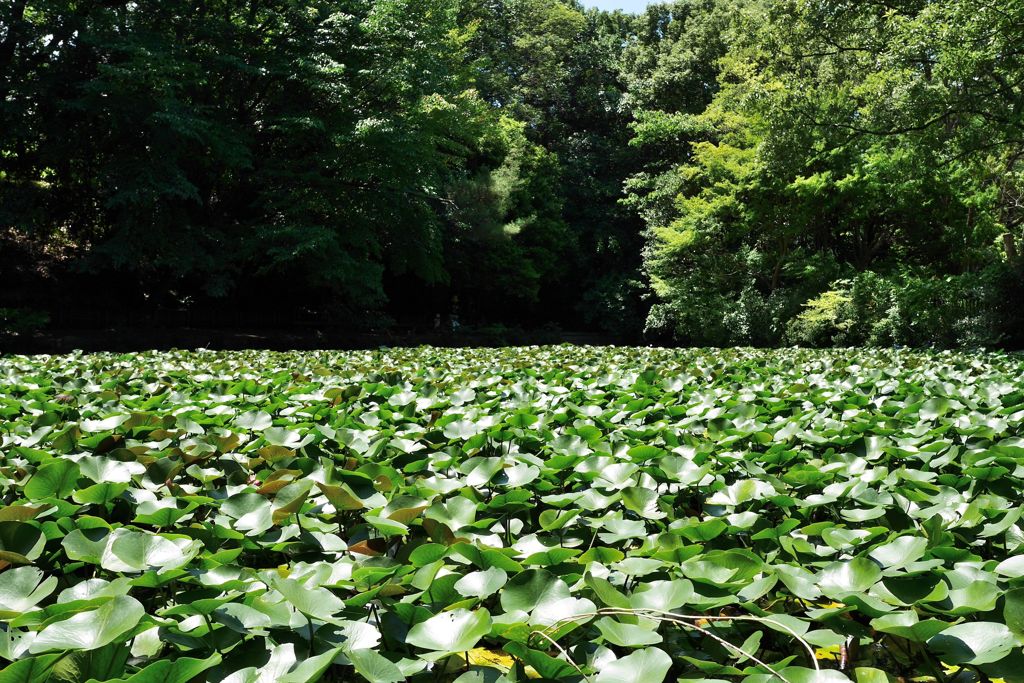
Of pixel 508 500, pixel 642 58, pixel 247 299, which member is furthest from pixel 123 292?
pixel 642 58

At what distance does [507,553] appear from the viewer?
1101 mm

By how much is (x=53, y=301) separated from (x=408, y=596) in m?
18.9

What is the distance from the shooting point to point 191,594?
3.24 feet

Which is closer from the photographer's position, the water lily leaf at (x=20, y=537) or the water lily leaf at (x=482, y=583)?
the water lily leaf at (x=482, y=583)

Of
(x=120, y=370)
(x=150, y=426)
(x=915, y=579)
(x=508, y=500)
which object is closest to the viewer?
(x=915, y=579)

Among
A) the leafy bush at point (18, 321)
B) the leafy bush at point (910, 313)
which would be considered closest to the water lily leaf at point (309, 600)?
the leafy bush at point (910, 313)

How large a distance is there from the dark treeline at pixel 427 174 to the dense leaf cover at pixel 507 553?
11.6 m

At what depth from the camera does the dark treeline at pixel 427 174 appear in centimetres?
1355

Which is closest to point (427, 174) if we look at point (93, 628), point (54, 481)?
point (54, 481)

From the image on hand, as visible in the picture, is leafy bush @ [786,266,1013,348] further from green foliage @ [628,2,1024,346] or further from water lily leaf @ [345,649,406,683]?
water lily leaf @ [345,649,406,683]

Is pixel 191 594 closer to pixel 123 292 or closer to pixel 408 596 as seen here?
pixel 408 596

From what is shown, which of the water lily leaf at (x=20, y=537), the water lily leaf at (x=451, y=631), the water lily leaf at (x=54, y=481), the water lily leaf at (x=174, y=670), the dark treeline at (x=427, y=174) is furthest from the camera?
the dark treeline at (x=427, y=174)

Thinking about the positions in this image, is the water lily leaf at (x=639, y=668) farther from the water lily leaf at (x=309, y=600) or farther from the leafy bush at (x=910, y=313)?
the leafy bush at (x=910, y=313)

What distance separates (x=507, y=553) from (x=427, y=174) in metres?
17.7
